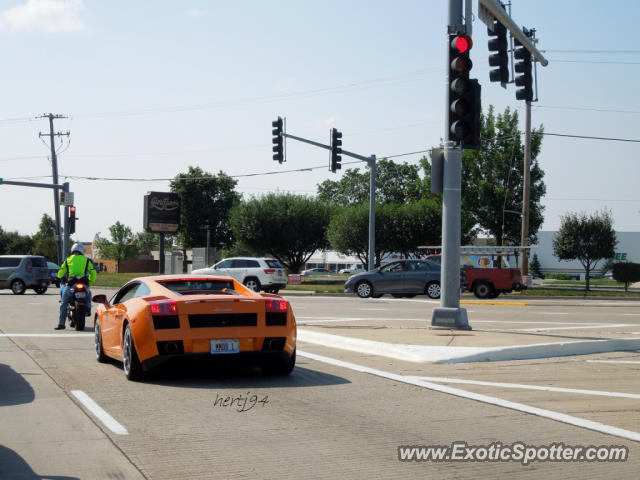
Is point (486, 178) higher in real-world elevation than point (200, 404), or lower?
higher

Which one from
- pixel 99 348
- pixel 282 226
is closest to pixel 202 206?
pixel 282 226

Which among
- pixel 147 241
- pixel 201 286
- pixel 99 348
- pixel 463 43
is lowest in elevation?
pixel 99 348

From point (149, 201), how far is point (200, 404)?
175 feet

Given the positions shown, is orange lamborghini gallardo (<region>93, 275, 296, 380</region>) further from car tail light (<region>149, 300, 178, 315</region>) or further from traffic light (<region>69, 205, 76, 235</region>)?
traffic light (<region>69, 205, 76, 235</region>)

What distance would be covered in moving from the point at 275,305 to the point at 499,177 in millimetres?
52107

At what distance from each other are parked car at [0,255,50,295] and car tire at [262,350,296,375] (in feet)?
94.5

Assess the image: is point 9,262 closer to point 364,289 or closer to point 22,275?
point 22,275

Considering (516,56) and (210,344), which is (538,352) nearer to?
(210,344)

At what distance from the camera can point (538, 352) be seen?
37.4 ft

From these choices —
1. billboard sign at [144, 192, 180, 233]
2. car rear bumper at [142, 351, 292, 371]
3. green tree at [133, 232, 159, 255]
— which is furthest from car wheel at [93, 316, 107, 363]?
green tree at [133, 232, 159, 255]

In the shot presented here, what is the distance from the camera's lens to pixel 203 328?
874cm

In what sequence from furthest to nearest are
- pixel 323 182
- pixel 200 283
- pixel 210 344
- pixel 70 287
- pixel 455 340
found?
1. pixel 323 182
2. pixel 70 287
3. pixel 455 340
4. pixel 200 283
5. pixel 210 344

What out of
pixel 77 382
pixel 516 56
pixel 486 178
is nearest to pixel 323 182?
pixel 486 178

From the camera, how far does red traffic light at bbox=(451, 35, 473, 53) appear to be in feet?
43.3
